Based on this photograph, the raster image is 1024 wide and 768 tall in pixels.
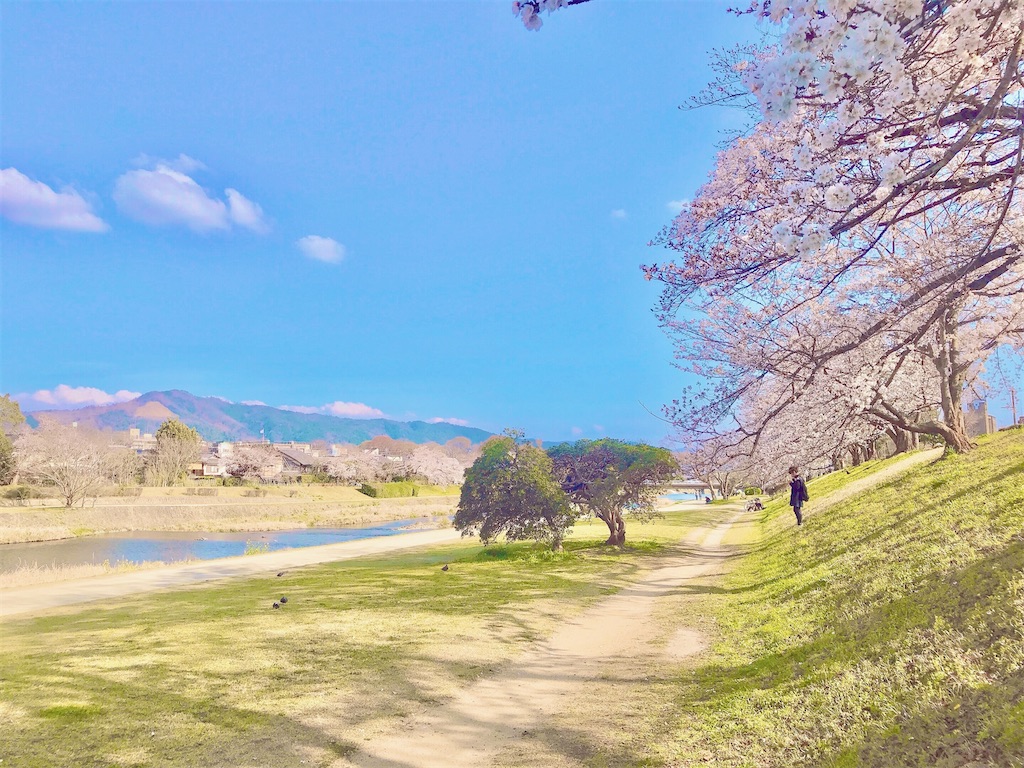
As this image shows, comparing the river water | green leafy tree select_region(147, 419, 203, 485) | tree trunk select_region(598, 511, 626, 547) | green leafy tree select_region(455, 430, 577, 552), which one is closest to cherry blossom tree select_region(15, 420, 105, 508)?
green leafy tree select_region(147, 419, 203, 485)

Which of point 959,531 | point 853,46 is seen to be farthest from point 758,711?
point 853,46

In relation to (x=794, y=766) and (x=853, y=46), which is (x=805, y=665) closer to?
(x=794, y=766)

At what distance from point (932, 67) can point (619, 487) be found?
46.6 feet

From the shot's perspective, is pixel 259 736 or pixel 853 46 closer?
pixel 853 46

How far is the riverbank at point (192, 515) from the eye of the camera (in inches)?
1258

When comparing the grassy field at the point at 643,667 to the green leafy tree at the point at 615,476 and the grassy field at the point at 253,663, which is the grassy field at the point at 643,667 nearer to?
the grassy field at the point at 253,663

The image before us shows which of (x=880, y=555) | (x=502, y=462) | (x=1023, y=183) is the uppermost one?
(x=1023, y=183)

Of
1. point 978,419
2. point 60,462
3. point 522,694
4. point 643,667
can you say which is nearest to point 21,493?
point 60,462

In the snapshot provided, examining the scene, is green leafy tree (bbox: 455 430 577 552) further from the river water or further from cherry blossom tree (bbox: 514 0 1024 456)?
the river water

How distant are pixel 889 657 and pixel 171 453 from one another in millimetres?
68597

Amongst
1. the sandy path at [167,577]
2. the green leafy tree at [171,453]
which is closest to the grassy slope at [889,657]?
the sandy path at [167,577]

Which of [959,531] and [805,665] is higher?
[959,531]

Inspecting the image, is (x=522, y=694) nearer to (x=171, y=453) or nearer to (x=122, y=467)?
(x=122, y=467)

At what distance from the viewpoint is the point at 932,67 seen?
5.08 m
